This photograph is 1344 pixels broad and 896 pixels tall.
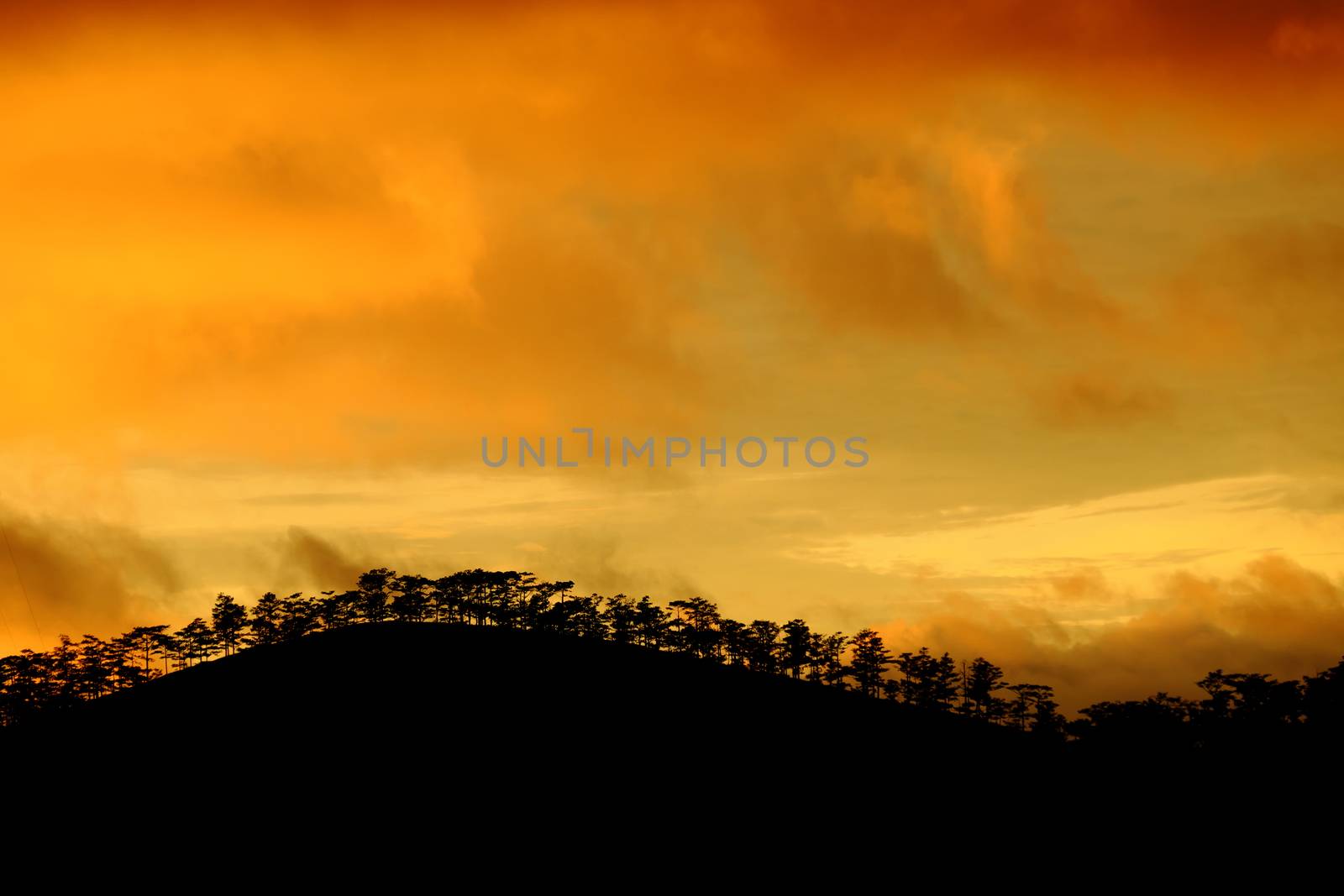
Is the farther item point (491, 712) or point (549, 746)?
point (491, 712)

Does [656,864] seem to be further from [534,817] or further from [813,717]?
[813,717]

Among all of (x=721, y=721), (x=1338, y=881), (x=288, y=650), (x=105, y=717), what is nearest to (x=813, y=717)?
(x=721, y=721)

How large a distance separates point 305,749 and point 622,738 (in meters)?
35.1

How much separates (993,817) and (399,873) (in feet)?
201

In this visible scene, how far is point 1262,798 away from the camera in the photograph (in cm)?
11744

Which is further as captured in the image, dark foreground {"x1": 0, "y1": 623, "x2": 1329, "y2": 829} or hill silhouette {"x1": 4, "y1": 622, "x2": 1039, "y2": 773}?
hill silhouette {"x1": 4, "y1": 622, "x2": 1039, "y2": 773}

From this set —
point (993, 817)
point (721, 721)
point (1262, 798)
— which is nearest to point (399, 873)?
point (721, 721)

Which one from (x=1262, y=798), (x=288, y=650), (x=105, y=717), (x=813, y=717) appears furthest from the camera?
(x=288, y=650)

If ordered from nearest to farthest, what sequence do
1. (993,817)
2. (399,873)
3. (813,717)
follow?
(399,873)
(993,817)
(813,717)

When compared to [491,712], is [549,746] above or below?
below

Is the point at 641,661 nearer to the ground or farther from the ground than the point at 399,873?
farther from the ground

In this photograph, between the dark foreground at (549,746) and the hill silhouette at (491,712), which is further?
the hill silhouette at (491,712)

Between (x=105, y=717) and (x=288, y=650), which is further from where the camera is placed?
(x=288, y=650)

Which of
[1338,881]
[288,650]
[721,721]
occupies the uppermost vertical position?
[288,650]
